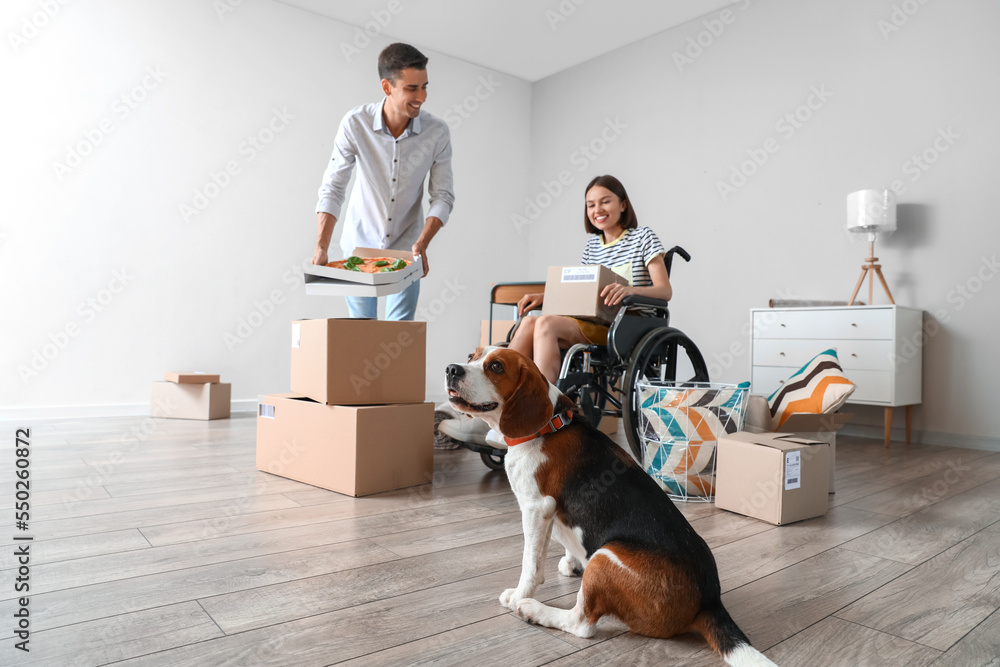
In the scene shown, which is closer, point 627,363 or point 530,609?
point 530,609

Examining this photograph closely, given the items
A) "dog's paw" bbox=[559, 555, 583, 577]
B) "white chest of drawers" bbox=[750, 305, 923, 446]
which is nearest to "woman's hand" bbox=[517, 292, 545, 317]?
"dog's paw" bbox=[559, 555, 583, 577]

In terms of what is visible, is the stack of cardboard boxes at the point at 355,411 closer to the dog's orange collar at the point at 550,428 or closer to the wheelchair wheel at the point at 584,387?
the wheelchair wheel at the point at 584,387

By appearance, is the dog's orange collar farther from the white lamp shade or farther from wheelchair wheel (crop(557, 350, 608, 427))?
the white lamp shade

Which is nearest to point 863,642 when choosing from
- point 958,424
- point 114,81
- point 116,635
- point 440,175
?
point 116,635

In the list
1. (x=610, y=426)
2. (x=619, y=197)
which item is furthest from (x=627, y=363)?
(x=610, y=426)

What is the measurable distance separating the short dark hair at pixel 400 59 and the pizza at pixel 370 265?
690mm

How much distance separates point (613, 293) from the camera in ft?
7.06

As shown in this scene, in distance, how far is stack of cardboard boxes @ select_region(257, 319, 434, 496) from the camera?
191 centimetres

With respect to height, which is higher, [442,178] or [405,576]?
[442,178]

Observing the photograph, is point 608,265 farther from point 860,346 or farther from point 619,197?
point 860,346

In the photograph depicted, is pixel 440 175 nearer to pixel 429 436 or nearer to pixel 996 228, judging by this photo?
pixel 429 436

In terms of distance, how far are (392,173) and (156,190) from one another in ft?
7.02

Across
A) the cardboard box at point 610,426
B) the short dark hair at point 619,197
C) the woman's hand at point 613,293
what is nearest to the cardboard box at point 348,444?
the woman's hand at point 613,293

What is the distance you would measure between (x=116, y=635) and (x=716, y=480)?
1.48 metres
